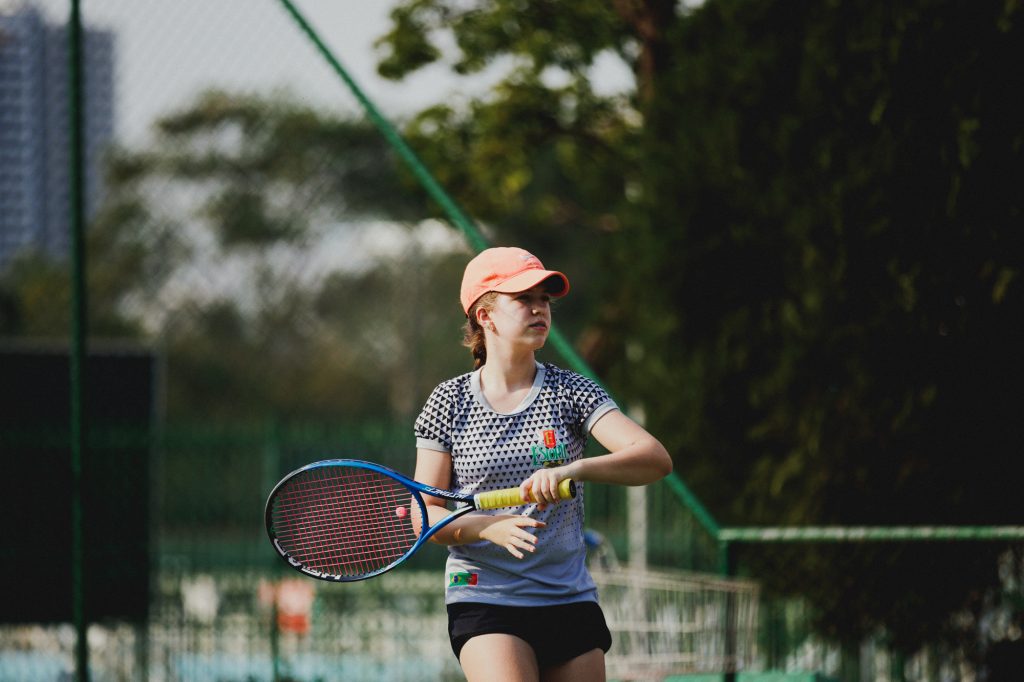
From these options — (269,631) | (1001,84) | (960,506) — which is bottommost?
(269,631)

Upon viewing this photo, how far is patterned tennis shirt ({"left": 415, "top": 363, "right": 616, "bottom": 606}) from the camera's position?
3.44 m

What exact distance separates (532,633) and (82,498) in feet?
10.2

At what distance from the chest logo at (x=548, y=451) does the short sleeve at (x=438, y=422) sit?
8.6 inches

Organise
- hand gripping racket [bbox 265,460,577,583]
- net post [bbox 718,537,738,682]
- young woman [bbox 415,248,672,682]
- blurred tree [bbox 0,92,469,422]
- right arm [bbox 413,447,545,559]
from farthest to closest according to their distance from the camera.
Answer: blurred tree [bbox 0,92,469,422]
net post [bbox 718,537,738,682]
hand gripping racket [bbox 265,460,577,583]
young woman [bbox 415,248,672,682]
right arm [bbox 413,447,545,559]

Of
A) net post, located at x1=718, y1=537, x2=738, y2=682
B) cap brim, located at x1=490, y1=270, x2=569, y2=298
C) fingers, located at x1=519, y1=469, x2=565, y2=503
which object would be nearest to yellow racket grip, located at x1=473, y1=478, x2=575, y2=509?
fingers, located at x1=519, y1=469, x2=565, y2=503

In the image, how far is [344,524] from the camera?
3.91m

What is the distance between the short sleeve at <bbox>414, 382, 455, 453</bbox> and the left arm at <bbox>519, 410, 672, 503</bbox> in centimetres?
33

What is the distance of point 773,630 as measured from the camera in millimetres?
6508

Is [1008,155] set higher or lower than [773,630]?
higher

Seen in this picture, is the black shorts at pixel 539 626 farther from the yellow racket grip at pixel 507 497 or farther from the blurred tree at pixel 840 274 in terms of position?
the blurred tree at pixel 840 274

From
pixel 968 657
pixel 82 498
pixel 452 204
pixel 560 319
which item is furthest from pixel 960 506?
pixel 560 319

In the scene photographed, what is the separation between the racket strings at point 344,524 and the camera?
3.83 metres

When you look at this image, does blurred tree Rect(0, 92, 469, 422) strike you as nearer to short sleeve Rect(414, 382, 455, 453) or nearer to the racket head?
the racket head

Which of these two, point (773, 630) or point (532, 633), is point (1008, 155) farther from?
point (532, 633)
